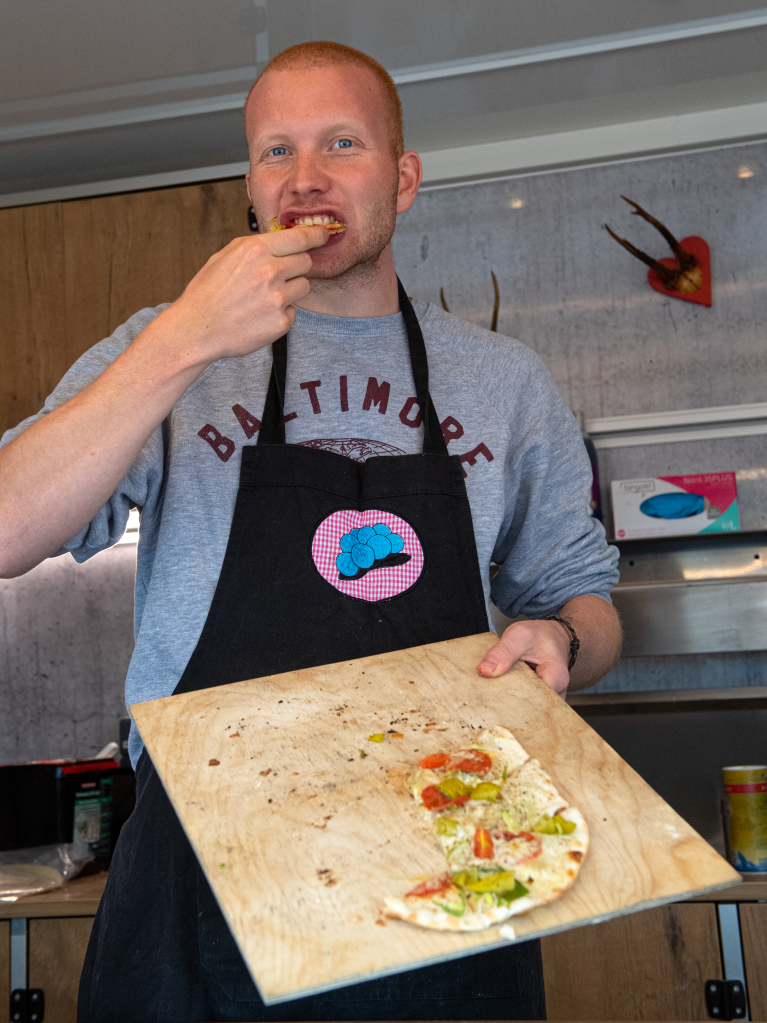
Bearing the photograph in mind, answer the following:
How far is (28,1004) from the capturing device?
188cm


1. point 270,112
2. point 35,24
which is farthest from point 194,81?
point 270,112

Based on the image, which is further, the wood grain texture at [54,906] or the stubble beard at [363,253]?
the wood grain texture at [54,906]

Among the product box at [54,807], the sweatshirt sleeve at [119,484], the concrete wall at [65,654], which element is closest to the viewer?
the sweatshirt sleeve at [119,484]

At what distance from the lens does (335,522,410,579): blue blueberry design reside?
0.99m

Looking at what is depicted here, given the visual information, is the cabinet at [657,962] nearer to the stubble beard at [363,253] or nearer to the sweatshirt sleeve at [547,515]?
the sweatshirt sleeve at [547,515]

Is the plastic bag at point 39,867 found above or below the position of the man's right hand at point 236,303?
below

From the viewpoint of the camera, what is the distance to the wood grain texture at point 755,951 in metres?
1.71

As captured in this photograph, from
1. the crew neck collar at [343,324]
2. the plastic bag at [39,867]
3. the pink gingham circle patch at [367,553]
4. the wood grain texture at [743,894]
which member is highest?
the crew neck collar at [343,324]

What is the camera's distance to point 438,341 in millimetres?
1188

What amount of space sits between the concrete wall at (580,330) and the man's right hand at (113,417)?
200 cm

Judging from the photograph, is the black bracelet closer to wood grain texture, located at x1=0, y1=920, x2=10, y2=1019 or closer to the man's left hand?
the man's left hand

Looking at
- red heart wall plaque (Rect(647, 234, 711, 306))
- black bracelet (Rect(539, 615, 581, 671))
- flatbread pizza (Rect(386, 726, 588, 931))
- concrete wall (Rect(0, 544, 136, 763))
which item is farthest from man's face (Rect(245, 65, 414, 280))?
concrete wall (Rect(0, 544, 136, 763))

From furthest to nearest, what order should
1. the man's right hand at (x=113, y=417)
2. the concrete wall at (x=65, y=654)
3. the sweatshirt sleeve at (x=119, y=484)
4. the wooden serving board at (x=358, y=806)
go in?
1. the concrete wall at (x=65, y=654)
2. the sweatshirt sleeve at (x=119, y=484)
3. the man's right hand at (x=113, y=417)
4. the wooden serving board at (x=358, y=806)

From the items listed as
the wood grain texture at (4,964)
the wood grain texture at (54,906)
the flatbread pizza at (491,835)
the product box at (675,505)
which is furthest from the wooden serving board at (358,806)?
the product box at (675,505)
